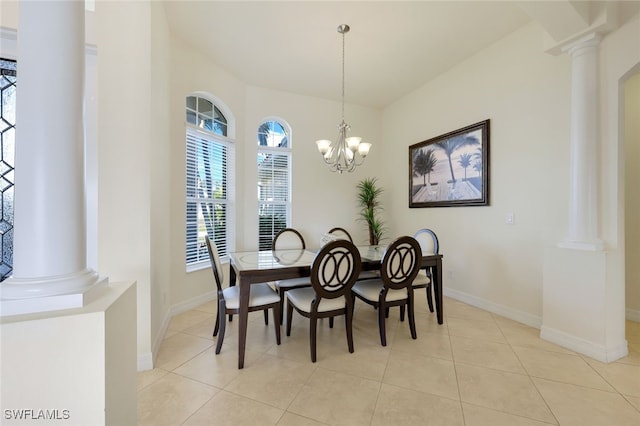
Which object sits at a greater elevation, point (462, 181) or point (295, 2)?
point (295, 2)

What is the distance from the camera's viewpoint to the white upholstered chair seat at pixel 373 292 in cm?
253

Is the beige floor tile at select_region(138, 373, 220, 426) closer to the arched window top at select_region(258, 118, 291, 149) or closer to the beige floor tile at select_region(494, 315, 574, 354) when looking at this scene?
the beige floor tile at select_region(494, 315, 574, 354)

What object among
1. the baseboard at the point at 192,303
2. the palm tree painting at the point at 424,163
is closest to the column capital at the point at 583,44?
the palm tree painting at the point at 424,163

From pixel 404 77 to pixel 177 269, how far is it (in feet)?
13.3

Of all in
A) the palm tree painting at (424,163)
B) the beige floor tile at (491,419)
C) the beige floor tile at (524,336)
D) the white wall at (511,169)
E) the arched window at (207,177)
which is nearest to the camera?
the beige floor tile at (491,419)

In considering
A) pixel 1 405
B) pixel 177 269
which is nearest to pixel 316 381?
pixel 1 405

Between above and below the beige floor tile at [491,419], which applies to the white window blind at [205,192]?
above

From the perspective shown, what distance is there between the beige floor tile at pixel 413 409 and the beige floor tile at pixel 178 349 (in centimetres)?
156

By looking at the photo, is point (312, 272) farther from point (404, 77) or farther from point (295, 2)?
point (404, 77)

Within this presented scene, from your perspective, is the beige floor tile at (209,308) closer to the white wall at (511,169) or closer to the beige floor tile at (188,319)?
the beige floor tile at (188,319)

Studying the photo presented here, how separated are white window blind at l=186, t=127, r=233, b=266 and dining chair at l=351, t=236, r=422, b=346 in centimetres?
225

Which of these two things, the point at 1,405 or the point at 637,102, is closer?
the point at 1,405

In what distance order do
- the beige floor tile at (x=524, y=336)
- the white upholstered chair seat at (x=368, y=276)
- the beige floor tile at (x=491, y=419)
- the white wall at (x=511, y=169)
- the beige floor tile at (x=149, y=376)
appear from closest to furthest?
the beige floor tile at (x=491, y=419)
the beige floor tile at (x=149, y=376)
the beige floor tile at (x=524, y=336)
the white wall at (x=511, y=169)
the white upholstered chair seat at (x=368, y=276)

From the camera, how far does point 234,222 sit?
3996 mm
